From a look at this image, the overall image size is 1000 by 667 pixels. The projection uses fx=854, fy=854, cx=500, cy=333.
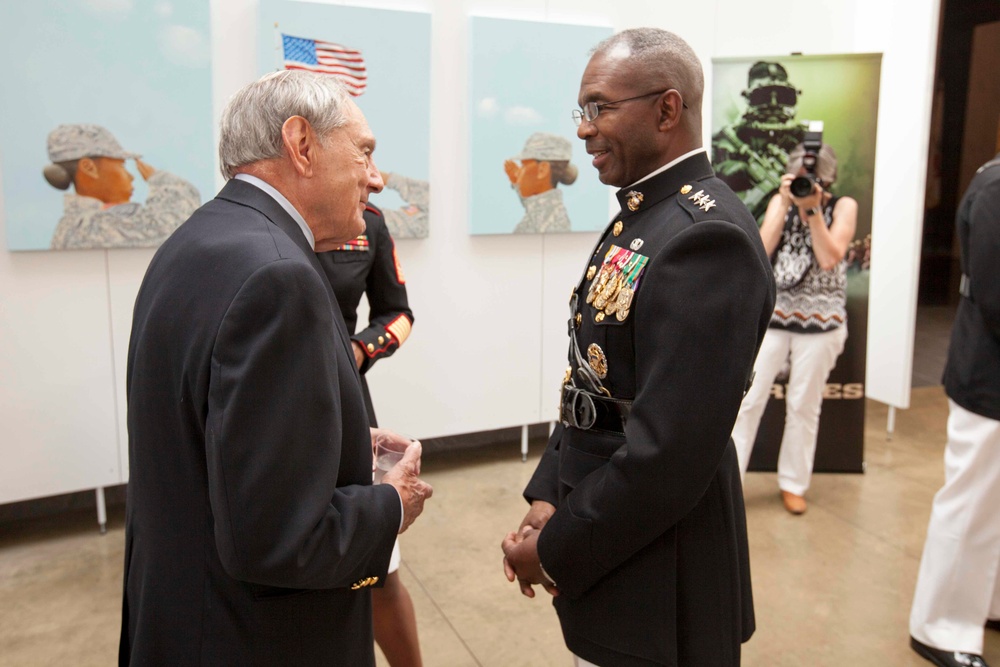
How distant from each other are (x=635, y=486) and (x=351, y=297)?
1637 millimetres

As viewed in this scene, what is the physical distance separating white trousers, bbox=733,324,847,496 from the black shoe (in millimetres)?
1423

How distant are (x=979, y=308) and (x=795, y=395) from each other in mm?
1877

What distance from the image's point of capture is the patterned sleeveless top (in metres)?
4.33

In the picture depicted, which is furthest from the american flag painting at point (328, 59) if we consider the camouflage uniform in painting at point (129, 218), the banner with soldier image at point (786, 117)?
the banner with soldier image at point (786, 117)

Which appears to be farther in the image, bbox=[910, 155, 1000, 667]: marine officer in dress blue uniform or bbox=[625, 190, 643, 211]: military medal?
bbox=[910, 155, 1000, 667]: marine officer in dress blue uniform

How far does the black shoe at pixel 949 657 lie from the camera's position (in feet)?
9.68

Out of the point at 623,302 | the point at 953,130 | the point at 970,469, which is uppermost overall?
the point at 953,130

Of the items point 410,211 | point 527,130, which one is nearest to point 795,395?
point 527,130

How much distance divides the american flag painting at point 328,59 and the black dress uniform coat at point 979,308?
281cm

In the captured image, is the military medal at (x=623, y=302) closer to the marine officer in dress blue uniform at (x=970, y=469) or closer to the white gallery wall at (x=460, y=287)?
the marine officer in dress blue uniform at (x=970, y=469)

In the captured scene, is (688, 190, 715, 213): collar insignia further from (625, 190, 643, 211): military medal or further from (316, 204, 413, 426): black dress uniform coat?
(316, 204, 413, 426): black dress uniform coat

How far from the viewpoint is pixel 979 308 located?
2680 mm

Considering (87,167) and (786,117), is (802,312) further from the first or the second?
(87,167)

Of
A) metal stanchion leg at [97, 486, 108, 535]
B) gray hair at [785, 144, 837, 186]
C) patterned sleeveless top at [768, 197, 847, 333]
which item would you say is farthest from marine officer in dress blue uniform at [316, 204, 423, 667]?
gray hair at [785, 144, 837, 186]
